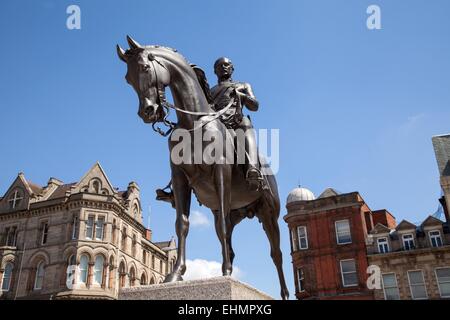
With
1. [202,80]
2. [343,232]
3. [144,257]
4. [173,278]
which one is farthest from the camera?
[144,257]

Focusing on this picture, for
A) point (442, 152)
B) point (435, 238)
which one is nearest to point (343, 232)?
point (435, 238)

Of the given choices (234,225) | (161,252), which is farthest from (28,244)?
(234,225)

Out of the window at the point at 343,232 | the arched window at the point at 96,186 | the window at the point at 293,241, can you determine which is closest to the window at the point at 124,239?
the arched window at the point at 96,186

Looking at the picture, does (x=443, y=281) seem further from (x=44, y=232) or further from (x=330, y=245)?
(x=44, y=232)

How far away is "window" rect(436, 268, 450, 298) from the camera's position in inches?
1261

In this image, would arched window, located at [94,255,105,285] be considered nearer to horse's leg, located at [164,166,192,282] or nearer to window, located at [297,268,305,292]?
window, located at [297,268,305,292]

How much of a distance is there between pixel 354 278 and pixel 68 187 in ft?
98.8

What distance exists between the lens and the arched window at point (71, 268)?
35781mm

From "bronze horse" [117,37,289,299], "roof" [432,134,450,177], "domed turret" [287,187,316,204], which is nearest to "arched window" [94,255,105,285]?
"domed turret" [287,187,316,204]

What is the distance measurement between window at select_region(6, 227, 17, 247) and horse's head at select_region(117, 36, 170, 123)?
41.0 meters

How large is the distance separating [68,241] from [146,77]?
35.8 meters

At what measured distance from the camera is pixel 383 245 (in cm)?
3556

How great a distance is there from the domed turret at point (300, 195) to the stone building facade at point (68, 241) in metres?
16.9
